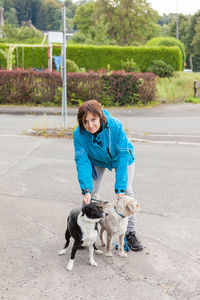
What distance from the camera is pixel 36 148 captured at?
8.99 m

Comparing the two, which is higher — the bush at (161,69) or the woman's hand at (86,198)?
the bush at (161,69)

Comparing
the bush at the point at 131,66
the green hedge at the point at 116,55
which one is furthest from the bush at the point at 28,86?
the green hedge at the point at 116,55

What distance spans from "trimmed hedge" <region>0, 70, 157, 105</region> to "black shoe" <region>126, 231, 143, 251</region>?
12.6 meters

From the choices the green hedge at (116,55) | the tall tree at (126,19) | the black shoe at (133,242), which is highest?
the tall tree at (126,19)

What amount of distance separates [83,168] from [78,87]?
1311 centimetres

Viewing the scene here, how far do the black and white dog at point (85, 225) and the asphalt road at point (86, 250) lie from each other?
0.73ft

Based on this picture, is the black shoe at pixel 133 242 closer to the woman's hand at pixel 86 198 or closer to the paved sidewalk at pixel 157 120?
the woman's hand at pixel 86 198

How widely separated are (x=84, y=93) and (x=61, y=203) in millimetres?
11584

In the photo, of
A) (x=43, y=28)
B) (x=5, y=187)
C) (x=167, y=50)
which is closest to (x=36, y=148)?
(x=5, y=187)

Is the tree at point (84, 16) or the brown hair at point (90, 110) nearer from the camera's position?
the brown hair at point (90, 110)

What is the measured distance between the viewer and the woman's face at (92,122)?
140 inches

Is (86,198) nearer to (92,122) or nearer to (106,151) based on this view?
(106,151)

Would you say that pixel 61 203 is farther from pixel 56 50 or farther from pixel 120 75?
pixel 56 50

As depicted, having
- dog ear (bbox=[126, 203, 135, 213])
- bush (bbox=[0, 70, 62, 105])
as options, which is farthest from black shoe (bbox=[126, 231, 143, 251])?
bush (bbox=[0, 70, 62, 105])
